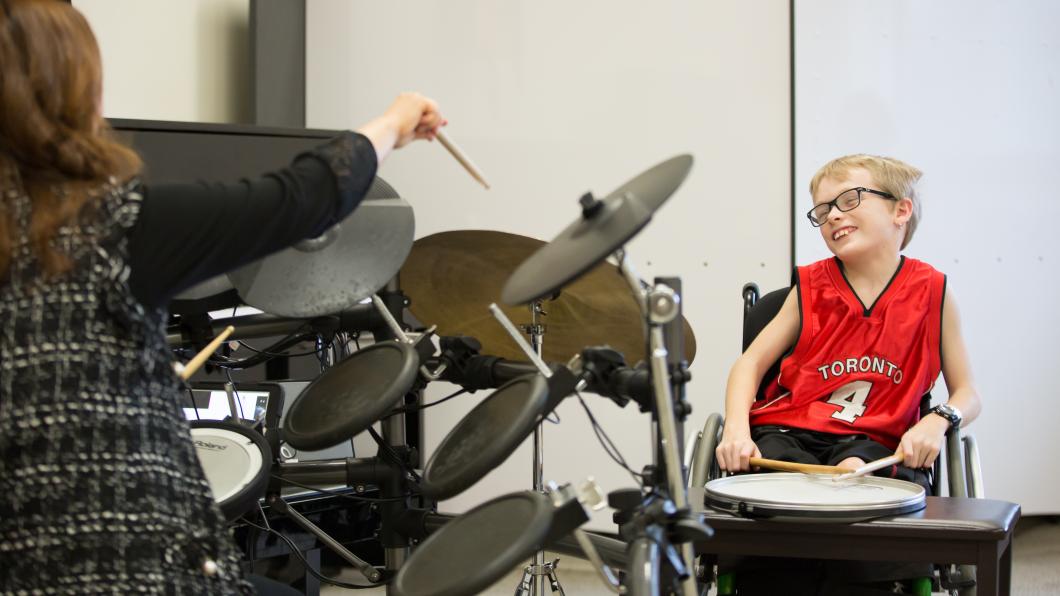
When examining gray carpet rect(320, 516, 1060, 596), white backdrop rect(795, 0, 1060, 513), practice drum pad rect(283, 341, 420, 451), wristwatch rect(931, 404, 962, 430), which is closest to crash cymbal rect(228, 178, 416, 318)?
practice drum pad rect(283, 341, 420, 451)

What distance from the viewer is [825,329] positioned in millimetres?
2078

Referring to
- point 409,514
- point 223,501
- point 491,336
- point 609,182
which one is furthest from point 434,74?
point 223,501

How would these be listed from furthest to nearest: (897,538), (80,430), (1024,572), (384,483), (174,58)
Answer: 1. (174,58)
2. (1024,572)
3. (384,483)
4. (897,538)
5. (80,430)

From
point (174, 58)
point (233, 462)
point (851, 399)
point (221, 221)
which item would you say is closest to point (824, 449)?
point (851, 399)

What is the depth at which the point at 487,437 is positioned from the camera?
1.20 meters

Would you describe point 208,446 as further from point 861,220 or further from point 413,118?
point 861,220

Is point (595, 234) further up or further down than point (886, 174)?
further down

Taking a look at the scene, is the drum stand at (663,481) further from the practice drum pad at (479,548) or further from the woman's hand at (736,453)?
the woman's hand at (736,453)

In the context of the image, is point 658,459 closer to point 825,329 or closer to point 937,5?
point 825,329

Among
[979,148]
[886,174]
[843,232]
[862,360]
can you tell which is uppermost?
[979,148]

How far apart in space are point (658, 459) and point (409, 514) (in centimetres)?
72

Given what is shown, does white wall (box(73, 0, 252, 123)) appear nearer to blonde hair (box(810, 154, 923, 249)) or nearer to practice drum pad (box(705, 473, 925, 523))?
blonde hair (box(810, 154, 923, 249))

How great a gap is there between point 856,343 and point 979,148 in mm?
1402

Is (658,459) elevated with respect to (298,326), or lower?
lower
